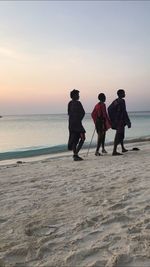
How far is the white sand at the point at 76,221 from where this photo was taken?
3264 mm

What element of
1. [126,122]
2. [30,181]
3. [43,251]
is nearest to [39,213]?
[43,251]

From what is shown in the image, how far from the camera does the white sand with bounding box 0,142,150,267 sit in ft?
10.7

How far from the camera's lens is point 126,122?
10844 mm

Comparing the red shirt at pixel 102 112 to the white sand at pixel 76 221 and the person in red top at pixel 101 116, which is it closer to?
the person in red top at pixel 101 116

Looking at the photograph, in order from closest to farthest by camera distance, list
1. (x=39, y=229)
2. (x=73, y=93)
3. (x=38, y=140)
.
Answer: (x=39, y=229) < (x=73, y=93) < (x=38, y=140)

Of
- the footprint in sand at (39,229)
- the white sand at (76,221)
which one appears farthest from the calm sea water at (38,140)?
the footprint in sand at (39,229)

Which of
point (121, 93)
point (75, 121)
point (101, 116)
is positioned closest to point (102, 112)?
point (101, 116)

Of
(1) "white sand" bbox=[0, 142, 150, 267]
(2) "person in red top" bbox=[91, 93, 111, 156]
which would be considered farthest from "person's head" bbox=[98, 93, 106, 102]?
(1) "white sand" bbox=[0, 142, 150, 267]

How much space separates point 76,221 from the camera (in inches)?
165

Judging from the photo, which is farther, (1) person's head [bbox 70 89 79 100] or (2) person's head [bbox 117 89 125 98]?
(2) person's head [bbox 117 89 125 98]

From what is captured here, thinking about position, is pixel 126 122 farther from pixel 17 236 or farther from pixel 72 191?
pixel 17 236

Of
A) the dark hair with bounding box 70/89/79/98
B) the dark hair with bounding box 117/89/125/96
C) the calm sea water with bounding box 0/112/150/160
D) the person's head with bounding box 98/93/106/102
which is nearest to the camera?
the dark hair with bounding box 70/89/79/98

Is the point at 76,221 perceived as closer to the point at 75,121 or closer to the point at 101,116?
the point at 75,121

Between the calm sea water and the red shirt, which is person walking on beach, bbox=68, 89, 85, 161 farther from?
the calm sea water
